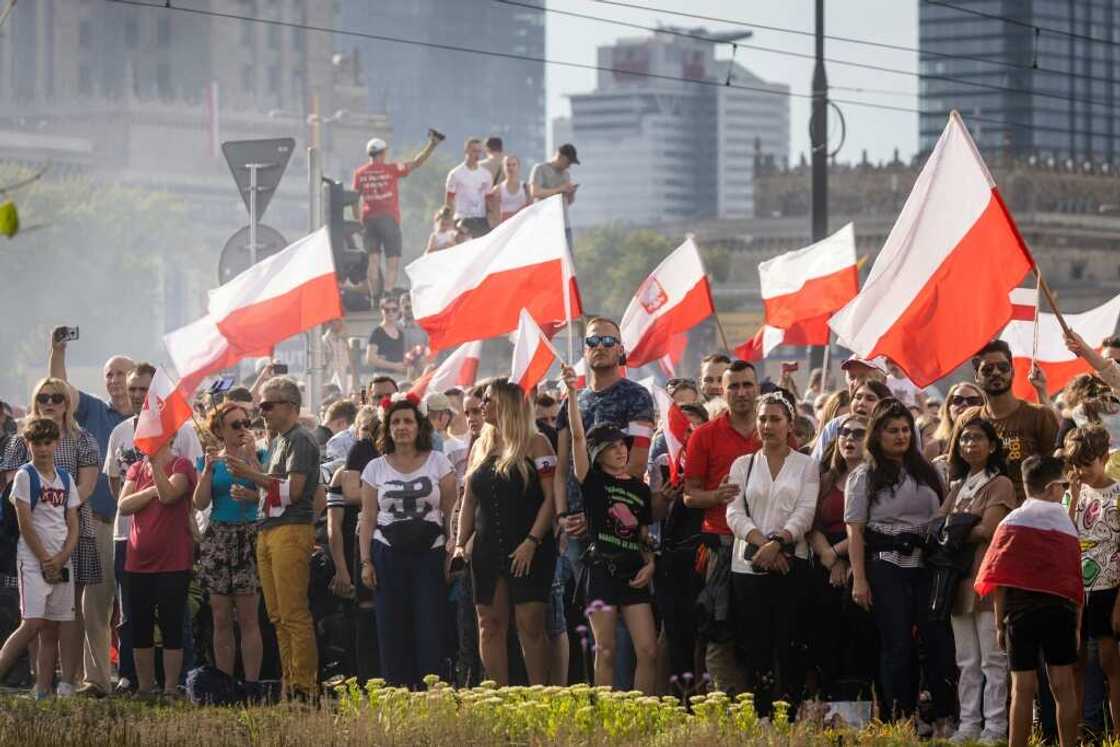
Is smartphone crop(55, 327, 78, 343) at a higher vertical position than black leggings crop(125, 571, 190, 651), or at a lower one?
higher

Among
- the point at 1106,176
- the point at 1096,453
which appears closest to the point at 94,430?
the point at 1096,453

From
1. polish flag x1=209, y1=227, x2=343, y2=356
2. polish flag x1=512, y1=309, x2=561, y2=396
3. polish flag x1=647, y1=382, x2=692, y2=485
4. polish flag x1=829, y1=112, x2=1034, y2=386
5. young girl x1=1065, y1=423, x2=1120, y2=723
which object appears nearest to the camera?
young girl x1=1065, y1=423, x2=1120, y2=723

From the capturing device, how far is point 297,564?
13.8 meters

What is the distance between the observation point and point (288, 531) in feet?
45.4

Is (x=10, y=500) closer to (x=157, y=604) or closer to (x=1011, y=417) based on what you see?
(x=157, y=604)

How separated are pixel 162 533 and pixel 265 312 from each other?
326 centimetres

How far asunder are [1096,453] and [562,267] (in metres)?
4.50

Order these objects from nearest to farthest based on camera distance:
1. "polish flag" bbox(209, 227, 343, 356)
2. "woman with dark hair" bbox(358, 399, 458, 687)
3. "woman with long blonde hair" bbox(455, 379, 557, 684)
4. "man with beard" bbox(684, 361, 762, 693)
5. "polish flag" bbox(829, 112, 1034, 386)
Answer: "man with beard" bbox(684, 361, 762, 693) < "polish flag" bbox(829, 112, 1034, 386) < "woman with long blonde hair" bbox(455, 379, 557, 684) < "woman with dark hair" bbox(358, 399, 458, 687) < "polish flag" bbox(209, 227, 343, 356)

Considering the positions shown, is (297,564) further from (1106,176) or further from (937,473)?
(1106,176)

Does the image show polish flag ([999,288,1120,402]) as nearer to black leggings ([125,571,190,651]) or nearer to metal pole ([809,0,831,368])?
black leggings ([125,571,190,651])

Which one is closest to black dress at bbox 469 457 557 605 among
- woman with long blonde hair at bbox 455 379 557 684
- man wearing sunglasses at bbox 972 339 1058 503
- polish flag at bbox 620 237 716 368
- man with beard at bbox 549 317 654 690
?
woman with long blonde hair at bbox 455 379 557 684

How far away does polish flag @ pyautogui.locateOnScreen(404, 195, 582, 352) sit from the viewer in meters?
15.1

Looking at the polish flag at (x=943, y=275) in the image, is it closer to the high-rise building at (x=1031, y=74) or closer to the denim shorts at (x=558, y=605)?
the denim shorts at (x=558, y=605)

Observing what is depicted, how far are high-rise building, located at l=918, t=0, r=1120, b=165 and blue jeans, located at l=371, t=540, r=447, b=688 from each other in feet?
507
